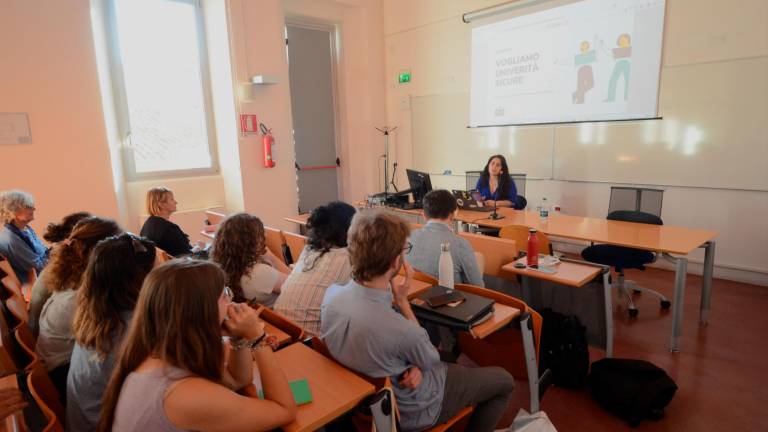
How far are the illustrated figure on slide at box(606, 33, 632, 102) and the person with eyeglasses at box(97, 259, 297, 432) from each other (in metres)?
4.99

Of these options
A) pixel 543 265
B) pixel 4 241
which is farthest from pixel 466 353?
pixel 4 241

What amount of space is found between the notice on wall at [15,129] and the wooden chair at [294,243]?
2.96 metres

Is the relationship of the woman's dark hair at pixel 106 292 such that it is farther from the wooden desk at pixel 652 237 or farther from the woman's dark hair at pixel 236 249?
the wooden desk at pixel 652 237

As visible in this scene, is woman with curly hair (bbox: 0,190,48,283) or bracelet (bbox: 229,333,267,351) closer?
bracelet (bbox: 229,333,267,351)

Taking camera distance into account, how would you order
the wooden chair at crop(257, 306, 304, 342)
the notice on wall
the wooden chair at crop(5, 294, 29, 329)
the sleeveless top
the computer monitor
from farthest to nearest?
the computer monitor
the notice on wall
the wooden chair at crop(5, 294, 29, 329)
the wooden chair at crop(257, 306, 304, 342)
the sleeveless top

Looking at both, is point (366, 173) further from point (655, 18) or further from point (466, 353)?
point (466, 353)

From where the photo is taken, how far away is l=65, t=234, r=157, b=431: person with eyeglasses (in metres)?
1.49

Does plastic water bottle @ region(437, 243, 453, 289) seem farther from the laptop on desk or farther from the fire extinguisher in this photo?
the fire extinguisher

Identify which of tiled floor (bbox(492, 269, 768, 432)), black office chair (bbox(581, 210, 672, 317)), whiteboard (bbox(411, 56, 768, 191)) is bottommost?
tiled floor (bbox(492, 269, 768, 432))

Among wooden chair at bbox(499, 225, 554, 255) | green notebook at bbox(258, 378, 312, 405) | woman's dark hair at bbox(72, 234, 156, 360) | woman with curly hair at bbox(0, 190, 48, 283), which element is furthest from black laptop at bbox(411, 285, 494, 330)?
woman with curly hair at bbox(0, 190, 48, 283)

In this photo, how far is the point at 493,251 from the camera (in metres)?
3.06

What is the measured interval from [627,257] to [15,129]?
5.89m

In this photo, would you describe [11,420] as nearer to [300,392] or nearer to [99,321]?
[99,321]

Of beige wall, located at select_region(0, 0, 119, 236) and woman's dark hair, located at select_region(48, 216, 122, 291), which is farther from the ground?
beige wall, located at select_region(0, 0, 119, 236)
